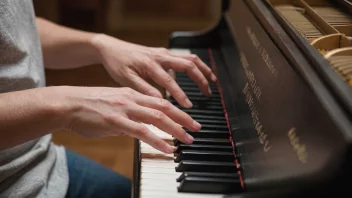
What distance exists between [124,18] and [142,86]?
3.10m

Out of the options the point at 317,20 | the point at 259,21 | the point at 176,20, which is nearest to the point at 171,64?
the point at 259,21

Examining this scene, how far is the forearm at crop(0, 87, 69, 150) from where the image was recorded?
2.62 feet

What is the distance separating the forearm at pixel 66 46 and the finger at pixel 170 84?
0.61 ft

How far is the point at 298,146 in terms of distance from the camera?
643 mm

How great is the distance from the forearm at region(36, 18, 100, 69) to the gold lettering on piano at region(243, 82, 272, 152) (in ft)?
1.36

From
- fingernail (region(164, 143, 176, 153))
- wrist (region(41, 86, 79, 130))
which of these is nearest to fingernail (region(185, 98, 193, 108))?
fingernail (region(164, 143, 176, 153))

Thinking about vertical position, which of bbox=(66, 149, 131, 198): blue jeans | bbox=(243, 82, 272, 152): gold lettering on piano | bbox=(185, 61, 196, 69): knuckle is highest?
bbox=(243, 82, 272, 152): gold lettering on piano

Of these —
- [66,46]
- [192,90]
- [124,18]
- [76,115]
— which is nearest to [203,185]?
[76,115]

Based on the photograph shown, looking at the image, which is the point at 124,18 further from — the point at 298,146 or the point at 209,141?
the point at 298,146

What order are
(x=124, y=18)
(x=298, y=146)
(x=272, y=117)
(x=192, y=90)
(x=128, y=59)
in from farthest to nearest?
1. (x=124, y=18)
2. (x=192, y=90)
3. (x=128, y=59)
4. (x=272, y=117)
5. (x=298, y=146)

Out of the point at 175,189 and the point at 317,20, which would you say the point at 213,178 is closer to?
the point at 175,189

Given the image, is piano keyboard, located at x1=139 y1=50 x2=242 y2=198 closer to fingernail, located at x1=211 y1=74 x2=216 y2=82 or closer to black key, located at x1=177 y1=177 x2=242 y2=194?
black key, located at x1=177 y1=177 x2=242 y2=194

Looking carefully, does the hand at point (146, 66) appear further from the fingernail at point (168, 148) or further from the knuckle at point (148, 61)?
the fingernail at point (168, 148)

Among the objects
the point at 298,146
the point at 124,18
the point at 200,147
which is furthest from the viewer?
the point at 124,18
